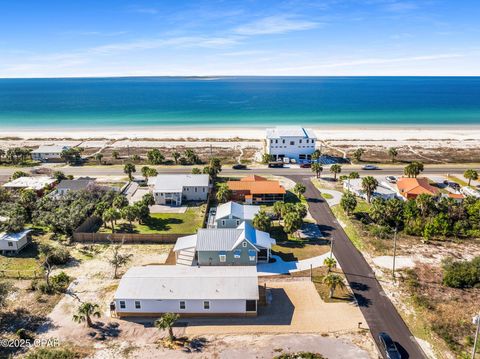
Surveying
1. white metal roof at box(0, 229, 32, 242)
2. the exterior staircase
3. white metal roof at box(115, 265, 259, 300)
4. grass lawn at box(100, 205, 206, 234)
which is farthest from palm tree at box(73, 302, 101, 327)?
grass lawn at box(100, 205, 206, 234)

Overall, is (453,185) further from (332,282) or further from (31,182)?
(31,182)

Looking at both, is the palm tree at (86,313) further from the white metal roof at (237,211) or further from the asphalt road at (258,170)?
the asphalt road at (258,170)

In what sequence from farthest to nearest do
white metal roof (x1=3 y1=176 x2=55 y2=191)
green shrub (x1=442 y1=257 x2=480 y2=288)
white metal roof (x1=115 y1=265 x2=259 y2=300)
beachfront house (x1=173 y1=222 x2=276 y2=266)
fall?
white metal roof (x1=3 y1=176 x2=55 y2=191) < beachfront house (x1=173 y1=222 x2=276 y2=266) < green shrub (x1=442 y1=257 x2=480 y2=288) < white metal roof (x1=115 y1=265 x2=259 y2=300)

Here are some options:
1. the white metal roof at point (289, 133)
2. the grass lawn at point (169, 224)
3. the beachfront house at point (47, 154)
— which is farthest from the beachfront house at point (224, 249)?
the beachfront house at point (47, 154)

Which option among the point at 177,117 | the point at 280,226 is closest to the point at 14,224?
the point at 280,226

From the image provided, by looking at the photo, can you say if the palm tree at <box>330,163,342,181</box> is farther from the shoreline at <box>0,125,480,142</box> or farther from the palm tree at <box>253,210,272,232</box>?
the shoreline at <box>0,125,480,142</box>

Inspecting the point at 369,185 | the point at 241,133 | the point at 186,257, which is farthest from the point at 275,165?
the point at 241,133
